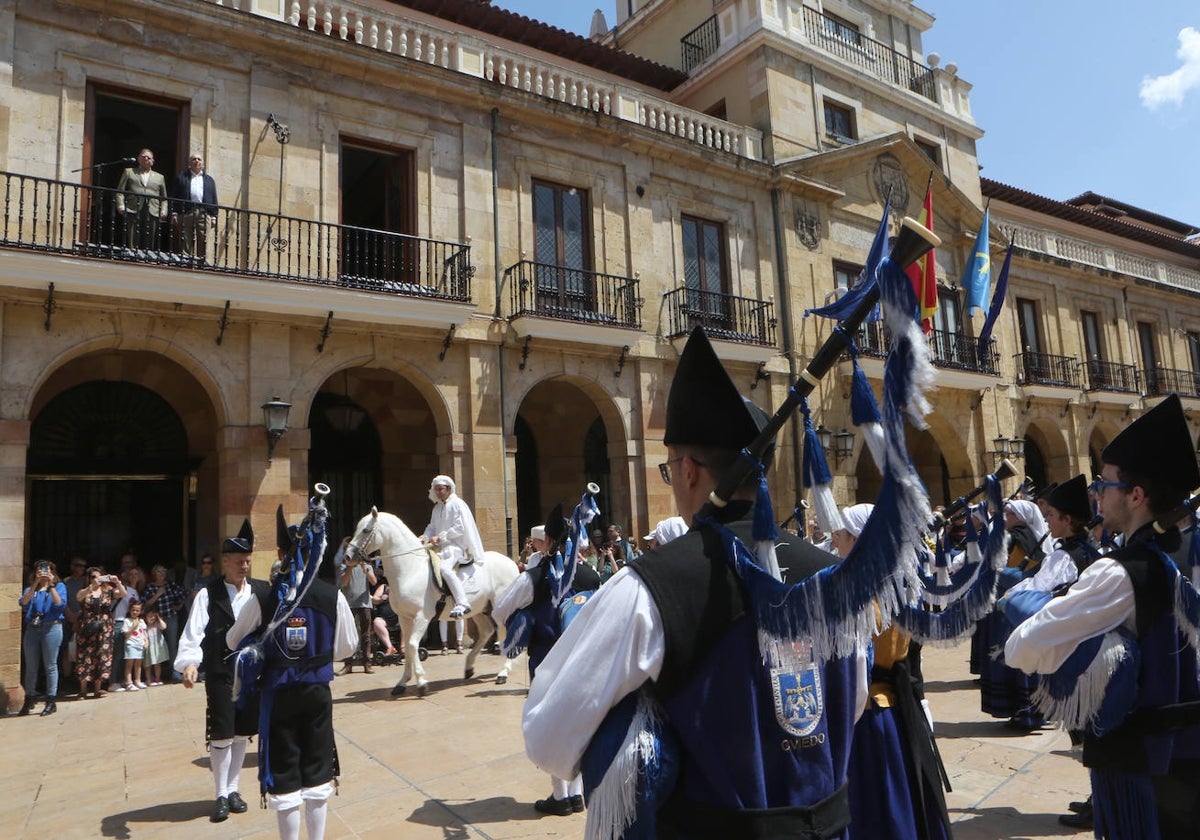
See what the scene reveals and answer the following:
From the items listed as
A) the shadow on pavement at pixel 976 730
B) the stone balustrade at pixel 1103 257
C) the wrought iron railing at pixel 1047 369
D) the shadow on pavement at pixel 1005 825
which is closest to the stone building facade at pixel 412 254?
the wrought iron railing at pixel 1047 369

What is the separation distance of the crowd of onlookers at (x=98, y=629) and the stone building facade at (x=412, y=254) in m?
0.30

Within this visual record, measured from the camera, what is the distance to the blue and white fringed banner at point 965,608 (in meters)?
3.47

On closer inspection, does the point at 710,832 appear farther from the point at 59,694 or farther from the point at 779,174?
the point at 779,174

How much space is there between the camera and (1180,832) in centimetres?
283

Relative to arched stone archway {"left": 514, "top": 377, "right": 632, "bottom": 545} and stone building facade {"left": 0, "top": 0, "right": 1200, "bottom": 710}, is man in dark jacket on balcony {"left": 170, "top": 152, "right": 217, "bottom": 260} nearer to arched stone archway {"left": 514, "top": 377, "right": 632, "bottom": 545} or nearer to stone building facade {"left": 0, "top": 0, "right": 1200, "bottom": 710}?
stone building facade {"left": 0, "top": 0, "right": 1200, "bottom": 710}

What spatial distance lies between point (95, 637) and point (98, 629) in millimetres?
134

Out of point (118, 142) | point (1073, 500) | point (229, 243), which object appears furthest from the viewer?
point (118, 142)

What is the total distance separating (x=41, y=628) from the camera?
9.21m

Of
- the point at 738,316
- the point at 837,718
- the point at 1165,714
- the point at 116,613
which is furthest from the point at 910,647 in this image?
the point at 738,316

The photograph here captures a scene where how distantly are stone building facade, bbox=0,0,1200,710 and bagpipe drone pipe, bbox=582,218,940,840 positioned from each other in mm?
5897

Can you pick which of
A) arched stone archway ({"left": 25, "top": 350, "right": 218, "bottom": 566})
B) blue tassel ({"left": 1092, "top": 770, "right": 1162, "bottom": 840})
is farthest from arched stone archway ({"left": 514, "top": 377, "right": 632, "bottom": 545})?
blue tassel ({"left": 1092, "top": 770, "right": 1162, "bottom": 840})

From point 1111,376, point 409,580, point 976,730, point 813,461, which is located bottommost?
point 976,730

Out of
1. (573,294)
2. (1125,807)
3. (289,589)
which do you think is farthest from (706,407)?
(573,294)

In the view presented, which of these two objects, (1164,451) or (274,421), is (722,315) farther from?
(1164,451)
